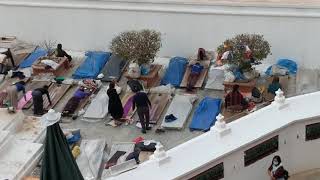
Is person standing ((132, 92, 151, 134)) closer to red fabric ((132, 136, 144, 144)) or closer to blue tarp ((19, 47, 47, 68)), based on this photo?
red fabric ((132, 136, 144, 144))

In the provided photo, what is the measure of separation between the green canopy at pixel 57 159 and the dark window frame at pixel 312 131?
4.72m

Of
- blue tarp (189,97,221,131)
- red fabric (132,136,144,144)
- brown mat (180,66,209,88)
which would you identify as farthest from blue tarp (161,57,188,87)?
red fabric (132,136,144,144)

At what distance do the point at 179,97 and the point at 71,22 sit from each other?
16.9ft

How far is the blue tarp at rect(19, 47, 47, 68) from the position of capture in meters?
20.9

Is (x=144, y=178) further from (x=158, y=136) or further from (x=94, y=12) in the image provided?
(x=94, y=12)

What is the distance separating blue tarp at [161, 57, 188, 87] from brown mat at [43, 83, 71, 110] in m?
2.96

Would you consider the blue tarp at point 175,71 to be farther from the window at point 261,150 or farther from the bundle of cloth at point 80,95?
the window at point 261,150

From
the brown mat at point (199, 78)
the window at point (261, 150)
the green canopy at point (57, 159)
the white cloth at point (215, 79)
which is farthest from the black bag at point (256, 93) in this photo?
the green canopy at point (57, 159)

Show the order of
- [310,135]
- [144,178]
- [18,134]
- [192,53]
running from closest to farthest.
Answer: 1. [144,178]
2. [310,135]
3. [18,134]
4. [192,53]

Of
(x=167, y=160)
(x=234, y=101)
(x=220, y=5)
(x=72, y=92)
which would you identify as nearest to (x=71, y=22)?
(x=72, y=92)

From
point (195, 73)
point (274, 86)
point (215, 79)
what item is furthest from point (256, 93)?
point (195, 73)

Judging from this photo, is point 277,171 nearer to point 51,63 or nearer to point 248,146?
point 248,146

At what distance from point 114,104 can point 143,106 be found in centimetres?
105

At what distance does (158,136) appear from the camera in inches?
666
